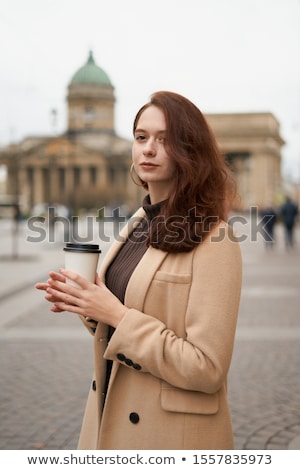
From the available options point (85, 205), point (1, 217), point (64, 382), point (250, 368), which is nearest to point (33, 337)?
point (64, 382)

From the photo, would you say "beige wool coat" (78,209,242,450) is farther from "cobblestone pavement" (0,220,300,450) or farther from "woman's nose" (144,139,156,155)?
"cobblestone pavement" (0,220,300,450)

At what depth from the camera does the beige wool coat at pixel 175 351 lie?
1969 mm

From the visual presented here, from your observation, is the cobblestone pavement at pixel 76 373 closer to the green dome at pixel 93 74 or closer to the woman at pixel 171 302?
the green dome at pixel 93 74

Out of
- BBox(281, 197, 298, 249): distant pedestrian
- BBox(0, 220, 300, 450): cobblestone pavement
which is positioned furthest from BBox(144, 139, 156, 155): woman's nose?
BBox(281, 197, 298, 249): distant pedestrian

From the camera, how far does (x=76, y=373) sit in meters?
6.71

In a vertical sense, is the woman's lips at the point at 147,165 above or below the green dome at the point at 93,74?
below

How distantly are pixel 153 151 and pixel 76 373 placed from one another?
4936 mm

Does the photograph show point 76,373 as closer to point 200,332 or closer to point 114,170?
point 200,332

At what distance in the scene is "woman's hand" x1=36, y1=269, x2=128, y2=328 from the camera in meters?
1.98

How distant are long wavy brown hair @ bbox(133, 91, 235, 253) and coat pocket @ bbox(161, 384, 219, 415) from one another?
1.40 feet

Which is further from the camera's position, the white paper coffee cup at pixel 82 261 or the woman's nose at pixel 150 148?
the woman's nose at pixel 150 148

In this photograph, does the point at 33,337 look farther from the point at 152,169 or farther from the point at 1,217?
the point at 1,217

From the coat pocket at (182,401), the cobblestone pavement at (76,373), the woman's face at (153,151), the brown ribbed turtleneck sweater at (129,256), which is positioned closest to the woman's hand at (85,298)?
the brown ribbed turtleneck sweater at (129,256)

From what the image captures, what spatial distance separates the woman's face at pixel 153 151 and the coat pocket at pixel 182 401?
25.2 inches
